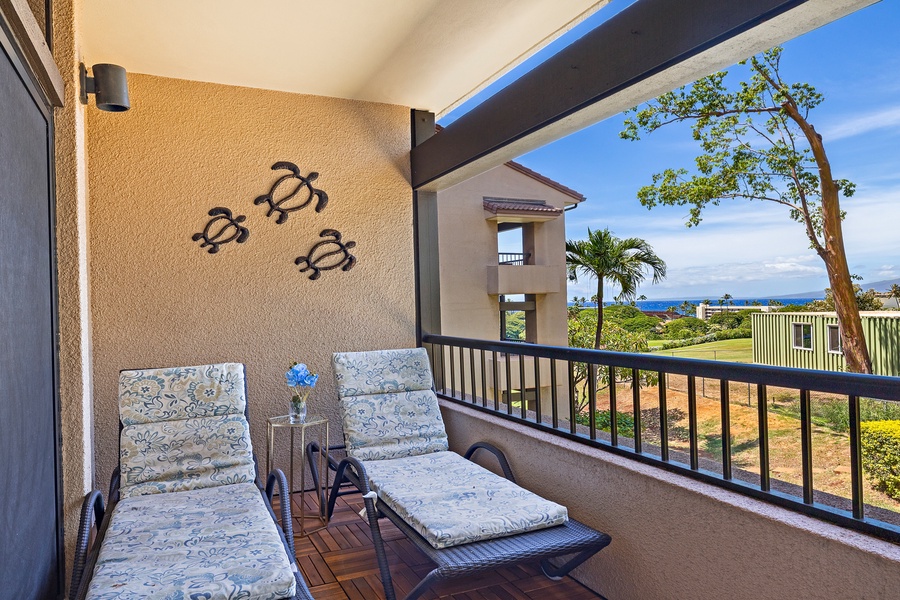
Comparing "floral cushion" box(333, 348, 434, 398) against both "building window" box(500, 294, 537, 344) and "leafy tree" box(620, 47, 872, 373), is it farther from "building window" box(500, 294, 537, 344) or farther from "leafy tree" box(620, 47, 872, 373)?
"building window" box(500, 294, 537, 344)

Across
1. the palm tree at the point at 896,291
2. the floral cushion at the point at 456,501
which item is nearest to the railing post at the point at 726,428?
the floral cushion at the point at 456,501

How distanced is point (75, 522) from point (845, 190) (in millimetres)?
8917

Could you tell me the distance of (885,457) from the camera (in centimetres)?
402

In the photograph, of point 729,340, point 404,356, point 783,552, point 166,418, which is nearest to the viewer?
point 783,552

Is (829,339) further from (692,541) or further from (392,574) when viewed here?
(392,574)

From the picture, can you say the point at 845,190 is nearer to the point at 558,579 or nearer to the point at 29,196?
the point at 558,579

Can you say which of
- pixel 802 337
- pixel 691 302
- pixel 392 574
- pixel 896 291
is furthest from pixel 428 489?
pixel 691 302

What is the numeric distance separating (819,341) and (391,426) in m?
5.53

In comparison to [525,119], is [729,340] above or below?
below

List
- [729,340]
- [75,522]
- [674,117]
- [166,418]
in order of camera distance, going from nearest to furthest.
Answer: [75,522] → [166,418] → [729,340] → [674,117]

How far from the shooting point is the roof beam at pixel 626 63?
2.06 meters

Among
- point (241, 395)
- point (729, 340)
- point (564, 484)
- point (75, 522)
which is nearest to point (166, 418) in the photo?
point (241, 395)

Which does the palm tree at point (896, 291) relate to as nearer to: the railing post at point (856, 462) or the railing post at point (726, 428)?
the railing post at point (726, 428)

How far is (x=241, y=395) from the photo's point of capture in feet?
11.5
